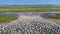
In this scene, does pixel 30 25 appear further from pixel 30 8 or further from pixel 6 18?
pixel 6 18

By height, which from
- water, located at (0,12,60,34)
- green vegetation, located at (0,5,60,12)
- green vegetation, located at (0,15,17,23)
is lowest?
water, located at (0,12,60,34)

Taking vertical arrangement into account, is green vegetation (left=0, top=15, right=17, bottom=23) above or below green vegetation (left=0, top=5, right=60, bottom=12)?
below

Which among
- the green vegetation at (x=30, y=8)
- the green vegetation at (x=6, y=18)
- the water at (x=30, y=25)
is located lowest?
the water at (x=30, y=25)

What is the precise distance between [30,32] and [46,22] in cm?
47

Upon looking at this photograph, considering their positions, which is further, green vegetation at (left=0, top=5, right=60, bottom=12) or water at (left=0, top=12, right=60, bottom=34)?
green vegetation at (left=0, top=5, right=60, bottom=12)

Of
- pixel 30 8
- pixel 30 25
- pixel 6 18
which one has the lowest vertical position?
pixel 30 25

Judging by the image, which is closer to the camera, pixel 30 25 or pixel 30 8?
pixel 30 25

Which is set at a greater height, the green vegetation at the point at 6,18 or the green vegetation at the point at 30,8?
the green vegetation at the point at 30,8

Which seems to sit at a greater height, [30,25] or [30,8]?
[30,8]

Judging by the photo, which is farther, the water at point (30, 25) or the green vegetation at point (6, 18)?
the green vegetation at point (6, 18)

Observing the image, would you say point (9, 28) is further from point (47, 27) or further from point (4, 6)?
point (47, 27)

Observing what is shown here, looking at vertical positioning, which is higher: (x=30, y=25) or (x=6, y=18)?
(x=6, y=18)

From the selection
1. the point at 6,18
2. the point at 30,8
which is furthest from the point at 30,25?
the point at 6,18

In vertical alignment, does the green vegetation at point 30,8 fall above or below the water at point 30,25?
above
